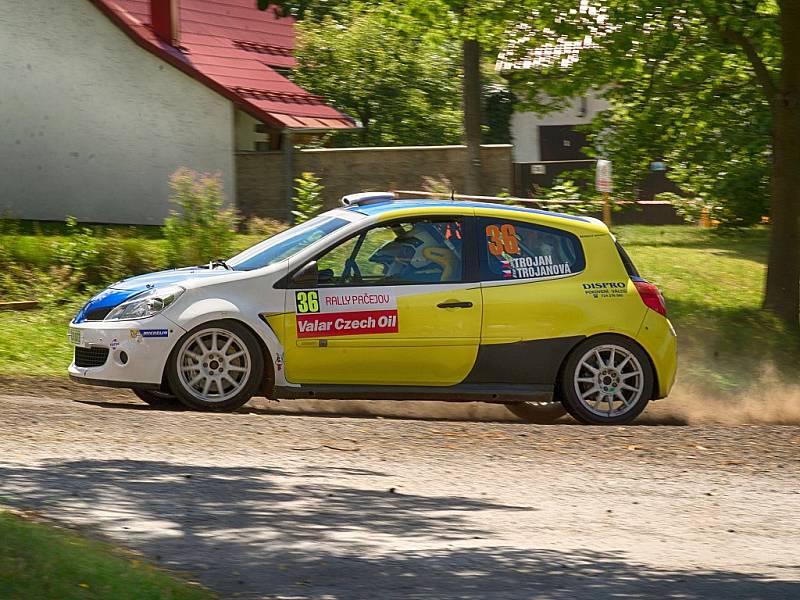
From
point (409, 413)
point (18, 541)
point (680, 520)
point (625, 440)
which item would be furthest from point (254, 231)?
point (18, 541)

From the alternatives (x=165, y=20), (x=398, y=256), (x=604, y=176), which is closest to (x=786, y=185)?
(x=604, y=176)

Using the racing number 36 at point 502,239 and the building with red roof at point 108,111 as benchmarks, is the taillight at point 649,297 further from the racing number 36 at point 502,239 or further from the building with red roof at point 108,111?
the building with red roof at point 108,111

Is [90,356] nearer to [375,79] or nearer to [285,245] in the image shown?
[285,245]

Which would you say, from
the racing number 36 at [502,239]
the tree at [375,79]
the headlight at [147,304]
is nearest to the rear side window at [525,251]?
the racing number 36 at [502,239]

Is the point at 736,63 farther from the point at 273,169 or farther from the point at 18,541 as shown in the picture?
the point at 18,541

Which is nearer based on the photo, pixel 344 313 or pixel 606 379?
pixel 344 313

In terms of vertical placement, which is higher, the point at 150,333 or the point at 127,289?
the point at 127,289

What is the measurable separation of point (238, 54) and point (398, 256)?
20.7m

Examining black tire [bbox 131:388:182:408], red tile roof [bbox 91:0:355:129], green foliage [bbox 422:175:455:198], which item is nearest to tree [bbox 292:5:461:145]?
red tile roof [bbox 91:0:355:129]

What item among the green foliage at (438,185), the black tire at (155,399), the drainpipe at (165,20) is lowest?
the black tire at (155,399)

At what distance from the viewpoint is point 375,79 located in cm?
3838

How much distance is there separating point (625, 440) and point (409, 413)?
7.58 feet

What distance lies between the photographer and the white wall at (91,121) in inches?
1010

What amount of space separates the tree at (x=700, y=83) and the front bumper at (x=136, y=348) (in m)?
8.35
